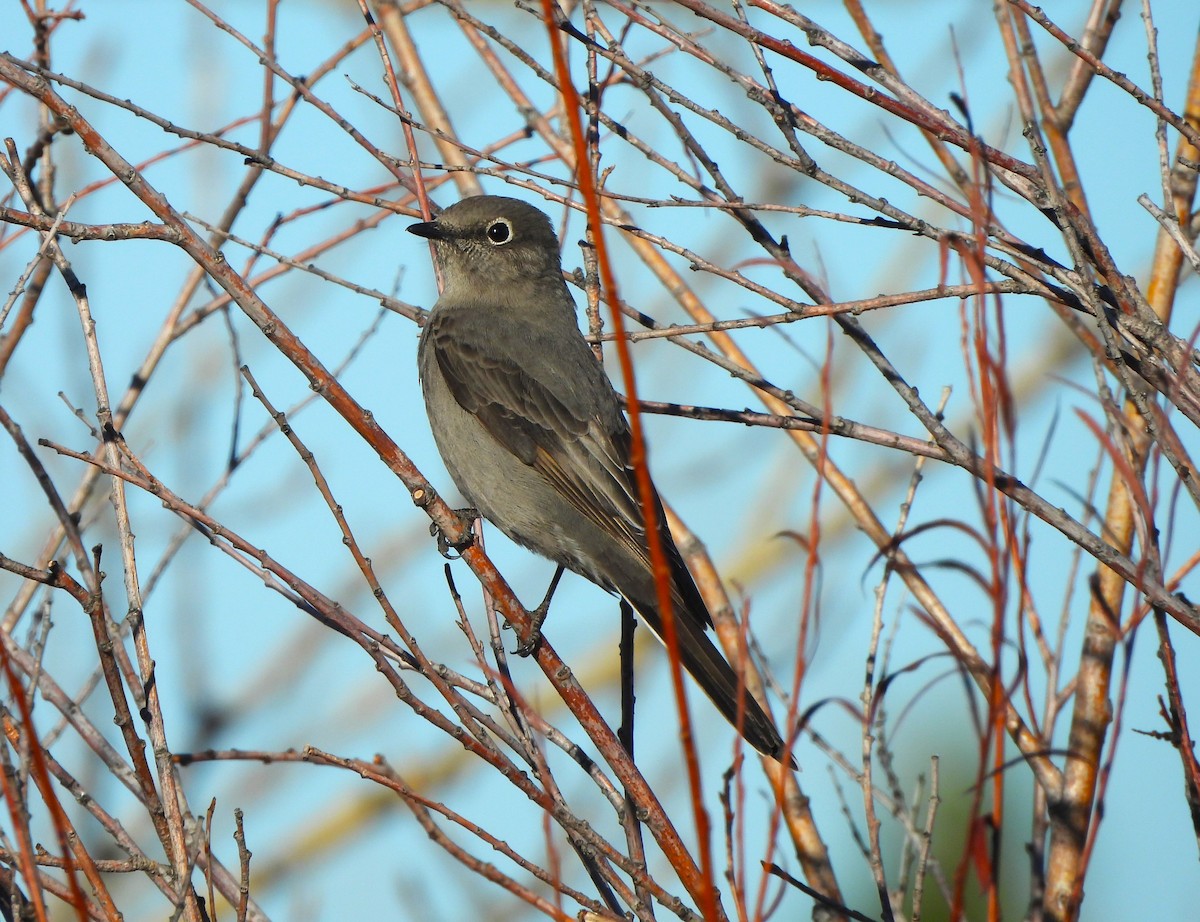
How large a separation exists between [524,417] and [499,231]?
3.65 ft

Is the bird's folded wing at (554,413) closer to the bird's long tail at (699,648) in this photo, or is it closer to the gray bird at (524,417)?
the gray bird at (524,417)

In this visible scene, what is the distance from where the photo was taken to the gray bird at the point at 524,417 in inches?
207

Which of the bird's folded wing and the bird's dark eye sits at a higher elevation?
the bird's dark eye

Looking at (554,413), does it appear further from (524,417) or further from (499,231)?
(499,231)

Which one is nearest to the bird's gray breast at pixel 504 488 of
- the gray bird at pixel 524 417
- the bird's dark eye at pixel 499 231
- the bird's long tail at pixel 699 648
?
the gray bird at pixel 524 417

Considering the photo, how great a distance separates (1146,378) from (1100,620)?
3.41ft

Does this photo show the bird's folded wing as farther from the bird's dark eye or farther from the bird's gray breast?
the bird's dark eye

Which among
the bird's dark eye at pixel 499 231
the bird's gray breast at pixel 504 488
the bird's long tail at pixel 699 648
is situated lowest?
the bird's long tail at pixel 699 648

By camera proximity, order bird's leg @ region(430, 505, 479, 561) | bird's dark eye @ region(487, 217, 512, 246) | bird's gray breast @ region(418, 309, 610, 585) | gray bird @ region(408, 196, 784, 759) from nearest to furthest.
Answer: bird's leg @ region(430, 505, 479, 561) → gray bird @ region(408, 196, 784, 759) → bird's gray breast @ region(418, 309, 610, 585) → bird's dark eye @ region(487, 217, 512, 246)

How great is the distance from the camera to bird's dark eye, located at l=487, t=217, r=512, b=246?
240 inches

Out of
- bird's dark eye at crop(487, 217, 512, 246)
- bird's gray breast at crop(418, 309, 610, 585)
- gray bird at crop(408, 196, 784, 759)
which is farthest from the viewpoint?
bird's dark eye at crop(487, 217, 512, 246)

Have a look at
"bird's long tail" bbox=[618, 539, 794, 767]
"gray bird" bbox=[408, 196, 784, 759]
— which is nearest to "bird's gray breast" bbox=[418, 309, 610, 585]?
"gray bird" bbox=[408, 196, 784, 759]

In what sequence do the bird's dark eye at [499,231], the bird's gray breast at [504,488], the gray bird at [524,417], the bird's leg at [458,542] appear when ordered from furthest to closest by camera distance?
1. the bird's dark eye at [499,231]
2. the bird's gray breast at [504,488]
3. the gray bird at [524,417]
4. the bird's leg at [458,542]

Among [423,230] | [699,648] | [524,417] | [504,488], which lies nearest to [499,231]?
[423,230]
